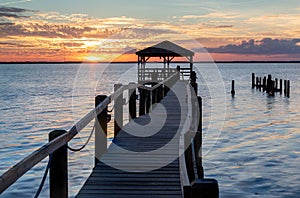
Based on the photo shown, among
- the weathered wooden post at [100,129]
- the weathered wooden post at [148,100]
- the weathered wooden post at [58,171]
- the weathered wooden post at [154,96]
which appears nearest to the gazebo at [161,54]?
the weathered wooden post at [154,96]

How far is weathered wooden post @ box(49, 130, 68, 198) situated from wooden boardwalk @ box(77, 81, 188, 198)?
0.99 m

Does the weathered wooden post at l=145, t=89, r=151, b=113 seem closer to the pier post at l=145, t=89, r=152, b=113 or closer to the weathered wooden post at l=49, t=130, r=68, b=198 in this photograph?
the pier post at l=145, t=89, r=152, b=113

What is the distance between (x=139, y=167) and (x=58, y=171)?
267 cm

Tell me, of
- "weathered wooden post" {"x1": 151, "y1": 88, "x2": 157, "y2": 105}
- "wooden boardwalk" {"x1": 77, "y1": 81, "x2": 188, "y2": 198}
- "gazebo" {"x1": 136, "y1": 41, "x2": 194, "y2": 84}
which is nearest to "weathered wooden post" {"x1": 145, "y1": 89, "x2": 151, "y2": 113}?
"weathered wooden post" {"x1": 151, "y1": 88, "x2": 157, "y2": 105}

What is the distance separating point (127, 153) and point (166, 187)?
7.51 ft

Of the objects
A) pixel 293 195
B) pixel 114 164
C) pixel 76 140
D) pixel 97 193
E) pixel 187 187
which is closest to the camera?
pixel 187 187

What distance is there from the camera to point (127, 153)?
338 inches

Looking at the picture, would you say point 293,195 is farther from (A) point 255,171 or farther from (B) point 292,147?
(B) point 292,147

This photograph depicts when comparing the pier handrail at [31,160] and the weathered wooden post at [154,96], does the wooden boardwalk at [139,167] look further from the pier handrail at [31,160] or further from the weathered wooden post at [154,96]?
the weathered wooden post at [154,96]

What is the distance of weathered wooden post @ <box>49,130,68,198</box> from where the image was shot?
498cm

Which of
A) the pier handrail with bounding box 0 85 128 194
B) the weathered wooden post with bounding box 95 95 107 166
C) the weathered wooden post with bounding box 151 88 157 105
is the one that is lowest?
the weathered wooden post with bounding box 151 88 157 105

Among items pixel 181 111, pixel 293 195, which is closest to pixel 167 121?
pixel 181 111

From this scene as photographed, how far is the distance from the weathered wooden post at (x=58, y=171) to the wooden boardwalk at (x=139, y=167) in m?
0.99

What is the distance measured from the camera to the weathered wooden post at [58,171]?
4977mm
